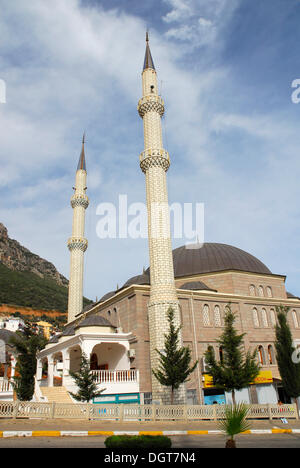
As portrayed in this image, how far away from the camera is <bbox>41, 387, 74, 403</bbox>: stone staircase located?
1807 centimetres

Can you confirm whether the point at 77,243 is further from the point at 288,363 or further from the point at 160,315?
the point at 288,363

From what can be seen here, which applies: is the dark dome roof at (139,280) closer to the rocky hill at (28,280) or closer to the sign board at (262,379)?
the sign board at (262,379)

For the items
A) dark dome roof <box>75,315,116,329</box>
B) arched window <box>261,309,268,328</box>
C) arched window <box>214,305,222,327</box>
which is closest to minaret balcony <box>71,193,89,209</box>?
dark dome roof <box>75,315,116,329</box>

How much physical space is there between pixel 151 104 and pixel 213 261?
40.5ft

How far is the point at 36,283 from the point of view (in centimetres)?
9238

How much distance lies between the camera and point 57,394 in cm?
1869

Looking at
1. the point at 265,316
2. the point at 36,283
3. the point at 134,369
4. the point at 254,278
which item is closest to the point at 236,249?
the point at 254,278

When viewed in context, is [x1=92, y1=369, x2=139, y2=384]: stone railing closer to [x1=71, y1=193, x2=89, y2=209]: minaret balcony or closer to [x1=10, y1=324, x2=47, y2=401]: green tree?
[x1=10, y1=324, x2=47, y2=401]: green tree

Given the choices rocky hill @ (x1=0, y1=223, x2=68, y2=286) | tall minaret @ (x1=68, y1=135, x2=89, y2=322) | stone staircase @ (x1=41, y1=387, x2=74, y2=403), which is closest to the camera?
stone staircase @ (x1=41, y1=387, x2=74, y2=403)

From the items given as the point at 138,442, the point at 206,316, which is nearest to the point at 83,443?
the point at 138,442

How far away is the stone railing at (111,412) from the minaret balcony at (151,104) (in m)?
18.2

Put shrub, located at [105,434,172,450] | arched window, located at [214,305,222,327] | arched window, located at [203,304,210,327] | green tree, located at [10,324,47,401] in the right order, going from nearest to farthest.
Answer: shrub, located at [105,434,172,450], green tree, located at [10,324,47,401], arched window, located at [203,304,210,327], arched window, located at [214,305,222,327]

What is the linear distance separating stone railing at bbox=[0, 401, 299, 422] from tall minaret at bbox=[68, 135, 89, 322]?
17.4 m
